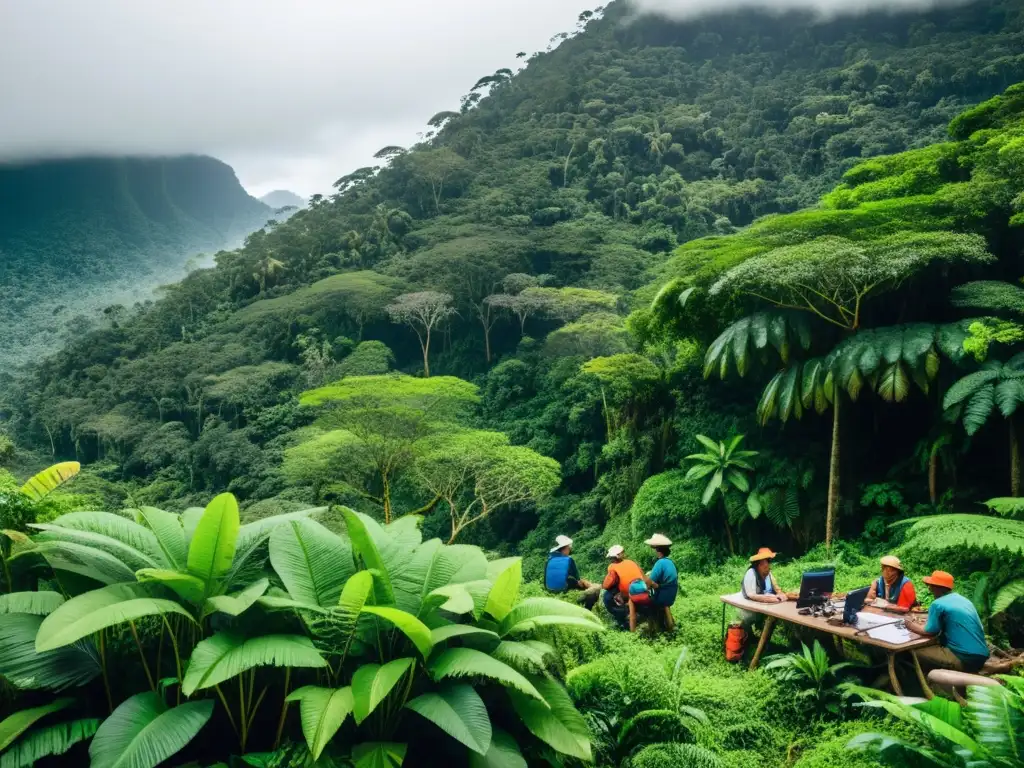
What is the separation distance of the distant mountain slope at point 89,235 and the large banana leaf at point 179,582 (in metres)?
46.9

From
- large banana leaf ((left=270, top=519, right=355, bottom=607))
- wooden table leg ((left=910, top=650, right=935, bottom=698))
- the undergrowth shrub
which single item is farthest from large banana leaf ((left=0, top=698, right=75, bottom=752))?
wooden table leg ((left=910, top=650, right=935, bottom=698))

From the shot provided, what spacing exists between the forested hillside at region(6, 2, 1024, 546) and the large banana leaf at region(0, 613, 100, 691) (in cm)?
997

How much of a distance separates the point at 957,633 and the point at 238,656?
441 centimetres

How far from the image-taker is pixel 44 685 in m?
3.46

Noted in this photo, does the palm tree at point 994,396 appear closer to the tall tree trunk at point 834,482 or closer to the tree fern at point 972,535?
the tall tree trunk at point 834,482

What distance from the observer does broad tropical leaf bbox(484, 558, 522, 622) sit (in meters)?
3.99

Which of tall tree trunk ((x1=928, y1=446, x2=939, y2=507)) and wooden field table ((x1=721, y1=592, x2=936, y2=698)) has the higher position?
wooden field table ((x1=721, y1=592, x2=936, y2=698))

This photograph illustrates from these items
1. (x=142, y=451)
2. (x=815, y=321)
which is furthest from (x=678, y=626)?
(x=142, y=451)

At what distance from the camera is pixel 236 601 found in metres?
3.47

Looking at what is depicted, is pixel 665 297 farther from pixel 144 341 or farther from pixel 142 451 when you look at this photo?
pixel 144 341

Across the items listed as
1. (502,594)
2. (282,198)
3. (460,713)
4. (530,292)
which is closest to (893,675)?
(502,594)

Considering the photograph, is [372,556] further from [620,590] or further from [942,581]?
[942,581]

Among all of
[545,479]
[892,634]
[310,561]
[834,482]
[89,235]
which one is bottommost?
[545,479]

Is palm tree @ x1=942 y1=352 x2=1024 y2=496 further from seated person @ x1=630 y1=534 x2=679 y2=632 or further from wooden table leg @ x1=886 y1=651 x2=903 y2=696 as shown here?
wooden table leg @ x1=886 y1=651 x2=903 y2=696
